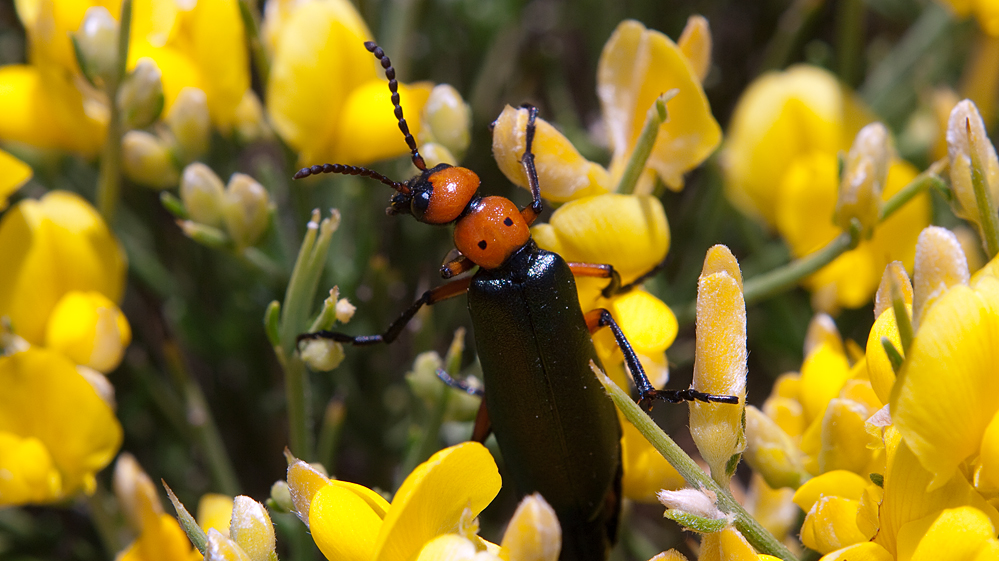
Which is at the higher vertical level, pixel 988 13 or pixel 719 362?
pixel 988 13

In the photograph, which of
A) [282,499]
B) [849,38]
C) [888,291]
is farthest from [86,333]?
[849,38]

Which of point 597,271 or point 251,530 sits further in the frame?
point 597,271

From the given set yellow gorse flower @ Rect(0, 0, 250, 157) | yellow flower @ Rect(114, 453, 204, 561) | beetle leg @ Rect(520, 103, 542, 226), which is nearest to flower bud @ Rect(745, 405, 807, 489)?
beetle leg @ Rect(520, 103, 542, 226)

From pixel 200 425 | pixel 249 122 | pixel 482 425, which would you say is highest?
pixel 249 122

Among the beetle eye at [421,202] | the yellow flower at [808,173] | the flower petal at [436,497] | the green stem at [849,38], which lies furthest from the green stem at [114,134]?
the green stem at [849,38]

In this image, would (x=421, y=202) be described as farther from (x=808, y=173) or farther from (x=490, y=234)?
(x=808, y=173)

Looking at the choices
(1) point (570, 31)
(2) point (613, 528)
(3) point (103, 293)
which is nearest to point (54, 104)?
(3) point (103, 293)

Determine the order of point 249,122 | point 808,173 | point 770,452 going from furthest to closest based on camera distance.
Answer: point 808,173
point 249,122
point 770,452
